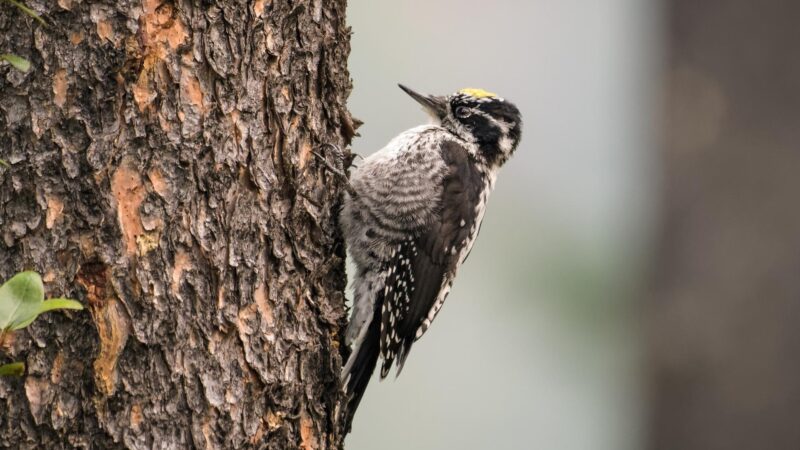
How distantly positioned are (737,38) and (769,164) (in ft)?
2.07

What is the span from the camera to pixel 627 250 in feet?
24.7

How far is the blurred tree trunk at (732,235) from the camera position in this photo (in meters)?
5.11

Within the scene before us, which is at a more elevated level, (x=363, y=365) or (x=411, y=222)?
(x=411, y=222)

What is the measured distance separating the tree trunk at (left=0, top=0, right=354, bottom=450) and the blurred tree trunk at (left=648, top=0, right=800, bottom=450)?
286cm

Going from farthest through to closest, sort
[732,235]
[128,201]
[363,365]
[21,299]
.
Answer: [732,235]
[363,365]
[128,201]
[21,299]

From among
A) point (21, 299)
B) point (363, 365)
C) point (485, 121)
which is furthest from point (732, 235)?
point (21, 299)

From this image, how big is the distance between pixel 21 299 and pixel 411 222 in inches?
79.6

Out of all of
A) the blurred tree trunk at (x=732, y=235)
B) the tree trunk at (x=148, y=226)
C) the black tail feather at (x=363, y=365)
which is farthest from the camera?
the blurred tree trunk at (x=732, y=235)

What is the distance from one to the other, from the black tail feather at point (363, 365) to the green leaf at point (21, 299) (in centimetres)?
152

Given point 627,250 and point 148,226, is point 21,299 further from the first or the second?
point 627,250

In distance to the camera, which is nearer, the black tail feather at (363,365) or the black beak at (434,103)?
the black tail feather at (363,365)

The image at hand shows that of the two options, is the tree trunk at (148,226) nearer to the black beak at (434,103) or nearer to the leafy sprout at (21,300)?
the leafy sprout at (21,300)

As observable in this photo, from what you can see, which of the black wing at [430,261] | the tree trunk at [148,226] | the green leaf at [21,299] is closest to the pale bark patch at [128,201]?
the tree trunk at [148,226]

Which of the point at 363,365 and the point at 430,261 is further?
→ the point at 430,261
